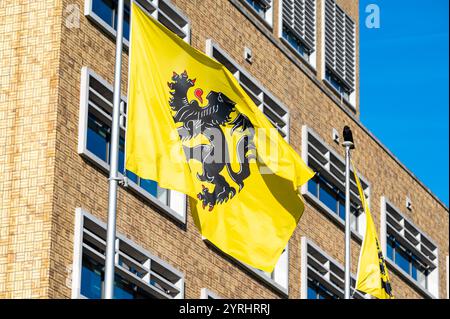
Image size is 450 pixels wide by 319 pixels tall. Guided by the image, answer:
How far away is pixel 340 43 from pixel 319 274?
37.8ft

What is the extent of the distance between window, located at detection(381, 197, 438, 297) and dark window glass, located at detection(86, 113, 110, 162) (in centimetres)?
1832

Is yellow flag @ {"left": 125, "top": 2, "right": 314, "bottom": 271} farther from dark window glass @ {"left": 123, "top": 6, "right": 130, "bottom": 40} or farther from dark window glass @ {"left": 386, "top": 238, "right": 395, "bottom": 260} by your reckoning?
dark window glass @ {"left": 386, "top": 238, "right": 395, "bottom": 260}

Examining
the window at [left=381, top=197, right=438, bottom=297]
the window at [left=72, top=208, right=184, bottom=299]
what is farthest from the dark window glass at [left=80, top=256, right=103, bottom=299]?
the window at [left=381, top=197, right=438, bottom=297]

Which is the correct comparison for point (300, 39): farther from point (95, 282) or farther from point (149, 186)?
point (95, 282)

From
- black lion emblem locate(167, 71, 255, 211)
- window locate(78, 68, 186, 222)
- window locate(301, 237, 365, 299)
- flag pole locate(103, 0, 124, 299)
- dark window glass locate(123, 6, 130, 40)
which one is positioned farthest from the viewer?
window locate(301, 237, 365, 299)

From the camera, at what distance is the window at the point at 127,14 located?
33.8 meters

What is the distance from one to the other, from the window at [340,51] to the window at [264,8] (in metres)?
4.20

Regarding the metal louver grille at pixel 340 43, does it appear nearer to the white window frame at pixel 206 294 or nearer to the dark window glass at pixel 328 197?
the dark window glass at pixel 328 197

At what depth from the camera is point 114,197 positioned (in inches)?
872

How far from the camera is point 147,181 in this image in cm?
3497

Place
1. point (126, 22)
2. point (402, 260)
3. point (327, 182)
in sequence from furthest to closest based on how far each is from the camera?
point (402, 260) < point (327, 182) < point (126, 22)

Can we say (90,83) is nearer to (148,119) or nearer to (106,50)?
(106,50)

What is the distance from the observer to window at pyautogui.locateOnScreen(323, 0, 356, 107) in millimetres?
50991

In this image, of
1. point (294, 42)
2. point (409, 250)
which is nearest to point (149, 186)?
point (294, 42)
